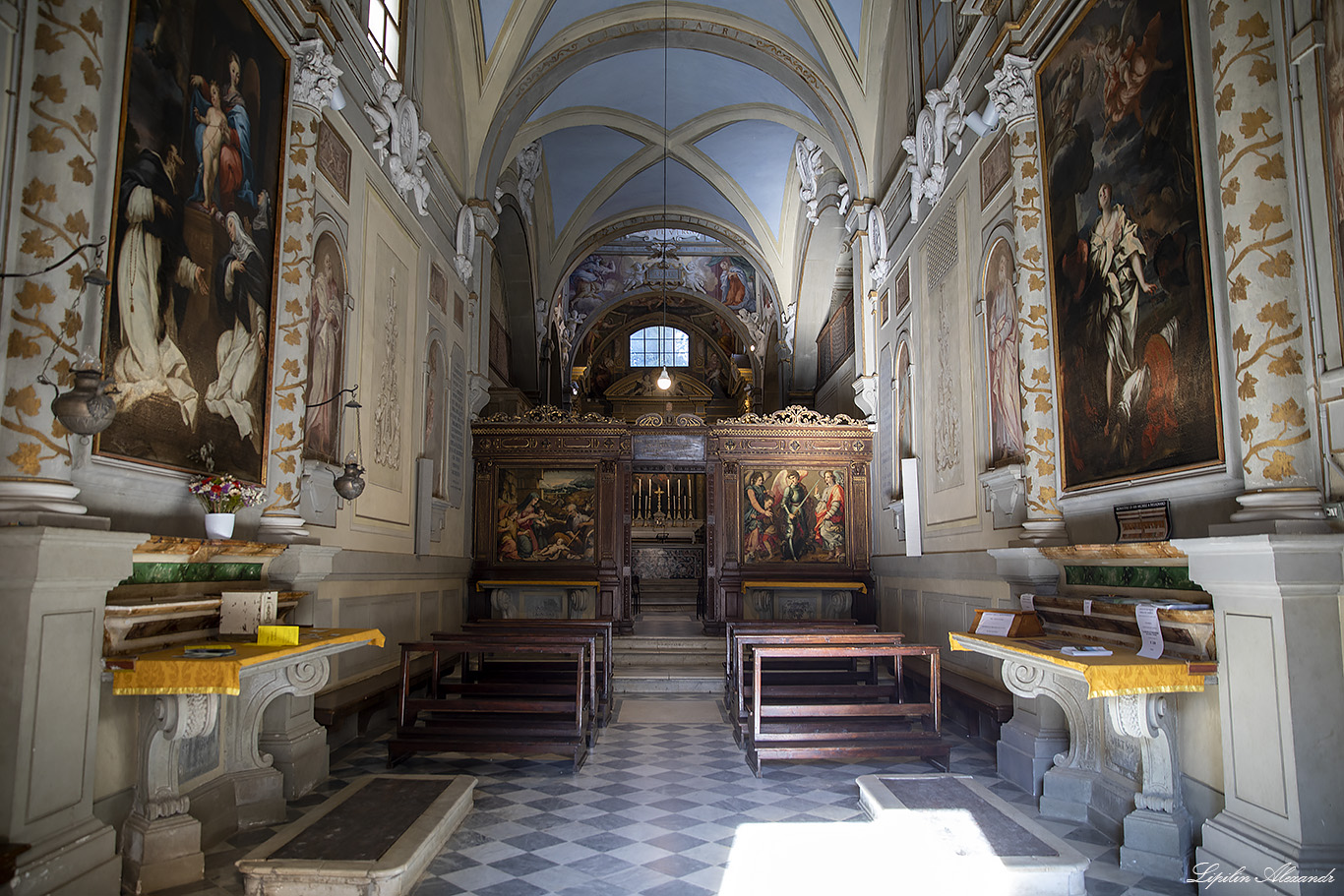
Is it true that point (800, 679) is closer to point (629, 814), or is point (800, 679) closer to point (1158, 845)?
point (629, 814)

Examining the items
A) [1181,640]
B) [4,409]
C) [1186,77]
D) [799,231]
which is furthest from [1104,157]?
[799,231]

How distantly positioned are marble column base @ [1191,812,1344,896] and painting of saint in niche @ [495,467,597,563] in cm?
983

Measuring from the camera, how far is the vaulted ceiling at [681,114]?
1198 cm

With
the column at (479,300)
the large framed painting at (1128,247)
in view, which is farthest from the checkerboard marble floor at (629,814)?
the column at (479,300)

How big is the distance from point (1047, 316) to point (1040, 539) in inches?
66.7

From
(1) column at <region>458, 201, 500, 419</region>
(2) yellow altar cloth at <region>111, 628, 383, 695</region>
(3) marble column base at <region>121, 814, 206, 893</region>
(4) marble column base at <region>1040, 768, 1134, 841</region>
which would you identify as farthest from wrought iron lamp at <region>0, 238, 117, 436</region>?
(1) column at <region>458, 201, 500, 419</region>

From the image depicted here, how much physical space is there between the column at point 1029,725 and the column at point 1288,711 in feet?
6.26

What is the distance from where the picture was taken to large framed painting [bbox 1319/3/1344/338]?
12.3 ft

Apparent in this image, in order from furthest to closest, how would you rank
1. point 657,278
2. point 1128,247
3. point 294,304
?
point 657,278 < point 294,304 < point 1128,247

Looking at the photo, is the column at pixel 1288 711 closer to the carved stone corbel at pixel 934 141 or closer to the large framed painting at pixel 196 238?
the large framed painting at pixel 196 238

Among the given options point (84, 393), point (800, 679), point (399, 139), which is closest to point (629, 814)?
point (84, 393)

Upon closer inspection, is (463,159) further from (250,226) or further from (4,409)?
(4,409)

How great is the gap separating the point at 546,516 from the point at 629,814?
26.1 ft

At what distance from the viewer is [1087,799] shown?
17.6ft
